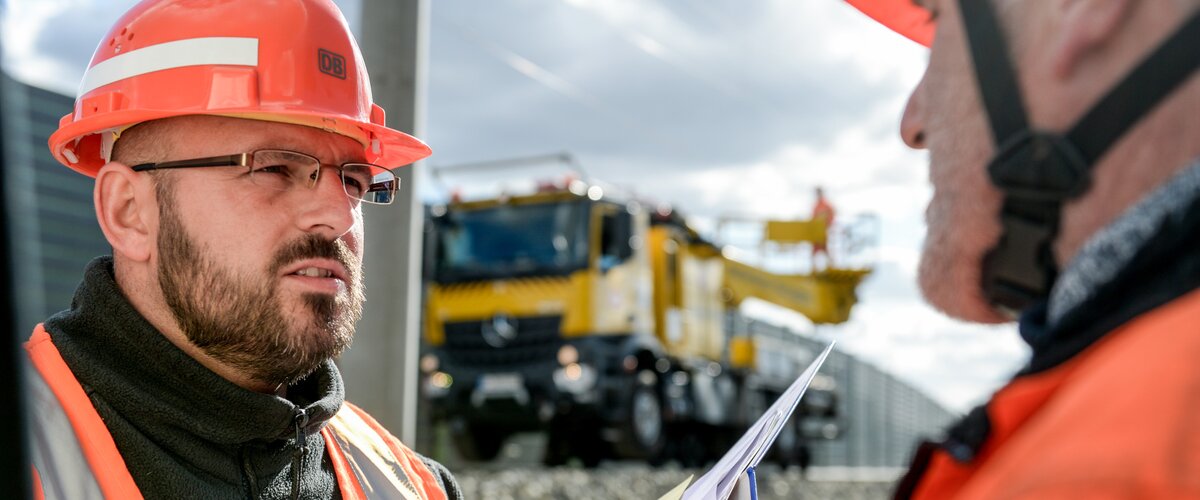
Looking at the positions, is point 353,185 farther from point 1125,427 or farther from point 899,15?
point 1125,427

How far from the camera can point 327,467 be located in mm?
2068

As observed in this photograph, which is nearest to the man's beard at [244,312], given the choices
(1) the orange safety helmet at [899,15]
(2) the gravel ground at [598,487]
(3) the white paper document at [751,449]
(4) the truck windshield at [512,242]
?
(3) the white paper document at [751,449]

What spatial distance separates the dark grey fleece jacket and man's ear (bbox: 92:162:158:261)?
0.07m

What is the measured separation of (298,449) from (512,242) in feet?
30.7

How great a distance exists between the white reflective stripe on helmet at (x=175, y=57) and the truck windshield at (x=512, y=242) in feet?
28.9

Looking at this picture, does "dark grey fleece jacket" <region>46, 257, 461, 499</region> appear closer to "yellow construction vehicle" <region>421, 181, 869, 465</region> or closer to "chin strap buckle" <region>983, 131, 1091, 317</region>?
"chin strap buckle" <region>983, 131, 1091, 317</region>

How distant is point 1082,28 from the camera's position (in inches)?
32.2

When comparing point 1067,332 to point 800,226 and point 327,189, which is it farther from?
point 800,226

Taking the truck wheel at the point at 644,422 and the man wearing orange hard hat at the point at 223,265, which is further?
the truck wheel at the point at 644,422

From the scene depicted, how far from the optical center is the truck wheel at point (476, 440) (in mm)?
11680

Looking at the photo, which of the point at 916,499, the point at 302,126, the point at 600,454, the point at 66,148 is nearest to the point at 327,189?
the point at 302,126

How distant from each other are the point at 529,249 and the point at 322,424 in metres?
9.27

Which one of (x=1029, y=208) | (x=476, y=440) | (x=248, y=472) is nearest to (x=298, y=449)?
(x=248, y=472)

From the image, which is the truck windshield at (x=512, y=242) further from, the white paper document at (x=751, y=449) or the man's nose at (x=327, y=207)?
the white paper document at (x=751, y=449)
